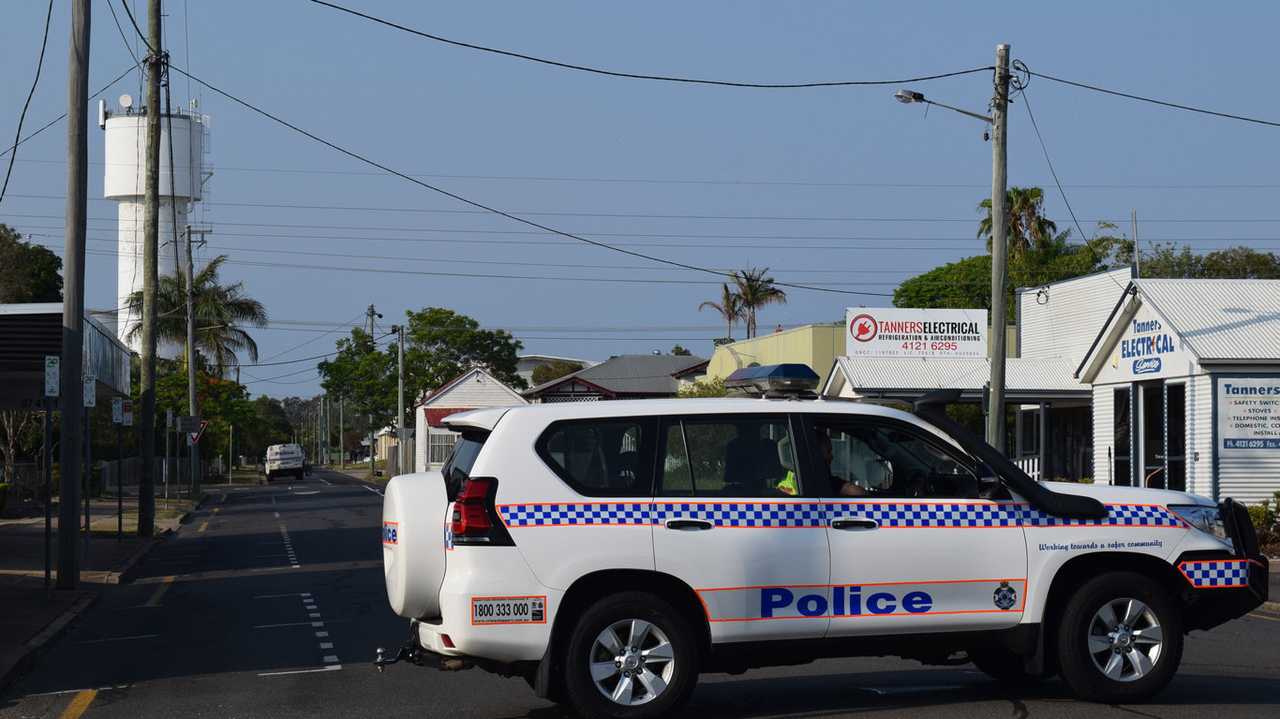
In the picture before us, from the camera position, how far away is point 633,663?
318 inches

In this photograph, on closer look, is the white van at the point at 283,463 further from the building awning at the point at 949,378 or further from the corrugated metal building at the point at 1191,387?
the corrugated metal building at the point at 1191,387

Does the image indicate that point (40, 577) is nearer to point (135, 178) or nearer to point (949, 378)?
point (949, 378)

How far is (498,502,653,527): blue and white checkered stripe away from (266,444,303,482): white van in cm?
6769

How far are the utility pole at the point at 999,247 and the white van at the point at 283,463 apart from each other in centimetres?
5501

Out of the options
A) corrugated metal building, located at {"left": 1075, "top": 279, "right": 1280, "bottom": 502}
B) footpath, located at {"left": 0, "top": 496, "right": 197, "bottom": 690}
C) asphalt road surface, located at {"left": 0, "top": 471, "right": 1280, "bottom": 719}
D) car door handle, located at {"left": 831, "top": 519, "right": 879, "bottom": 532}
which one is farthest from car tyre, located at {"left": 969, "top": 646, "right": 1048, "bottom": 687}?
corrugated metal building, located at {"left": 1075, "top": 279, "right": 1280, "bottom": 502}

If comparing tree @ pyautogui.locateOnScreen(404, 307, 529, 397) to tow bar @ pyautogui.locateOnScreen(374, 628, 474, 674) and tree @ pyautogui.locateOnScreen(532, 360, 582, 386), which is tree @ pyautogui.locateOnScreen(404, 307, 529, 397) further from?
tow bar @ pyautogui.locateOnScreen(374, 628, 474, 674)

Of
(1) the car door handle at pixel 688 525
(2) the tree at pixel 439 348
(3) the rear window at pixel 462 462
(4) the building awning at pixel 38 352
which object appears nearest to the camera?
(1) the car door handle at pixel 688 525

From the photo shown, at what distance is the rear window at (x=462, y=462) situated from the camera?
8.26m

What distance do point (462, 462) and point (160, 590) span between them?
11163mm

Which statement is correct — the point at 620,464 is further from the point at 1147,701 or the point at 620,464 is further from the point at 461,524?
the point at 1147,701

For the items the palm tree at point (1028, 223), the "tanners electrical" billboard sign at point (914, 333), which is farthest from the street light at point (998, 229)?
the palm tree at point (1028, 223)

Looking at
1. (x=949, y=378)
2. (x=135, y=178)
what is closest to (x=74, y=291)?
(x=949, y=378)

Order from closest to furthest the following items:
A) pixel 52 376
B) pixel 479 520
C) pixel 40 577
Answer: pixel 479 520 → pixel 52 376 → pixel 40 577

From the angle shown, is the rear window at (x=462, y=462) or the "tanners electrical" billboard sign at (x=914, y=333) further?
the "tanners electrical" billboard sign at (x=914, y=333)
